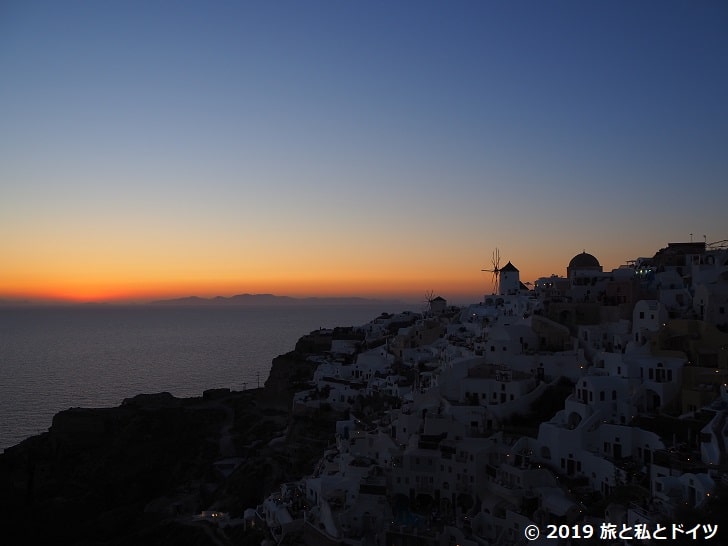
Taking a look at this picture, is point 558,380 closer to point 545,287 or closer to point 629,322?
point 629,322

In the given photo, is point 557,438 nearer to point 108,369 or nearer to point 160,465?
point 160,465

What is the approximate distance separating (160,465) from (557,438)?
1269 inches

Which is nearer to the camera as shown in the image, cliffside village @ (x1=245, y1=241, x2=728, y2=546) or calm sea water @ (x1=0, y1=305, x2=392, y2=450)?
cliffside village @ (x1=245, y1=241, x2=728, y2=546)

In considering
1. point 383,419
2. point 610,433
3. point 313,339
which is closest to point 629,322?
point 610,433

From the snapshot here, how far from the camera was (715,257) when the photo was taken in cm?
3381

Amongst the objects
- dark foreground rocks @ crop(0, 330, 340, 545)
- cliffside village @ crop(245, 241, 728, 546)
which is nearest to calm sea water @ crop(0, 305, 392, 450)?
dark foreground rocks @ crop(0, 330, 340, 545)

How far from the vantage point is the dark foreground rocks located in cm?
3512

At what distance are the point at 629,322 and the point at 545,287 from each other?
34.7ft

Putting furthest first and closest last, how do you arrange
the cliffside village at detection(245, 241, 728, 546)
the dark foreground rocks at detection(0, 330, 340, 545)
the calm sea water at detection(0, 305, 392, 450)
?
1. the calm sea water at detection(0, 305, 392, 450)
2. the dark foreground rocks at detection(0, 330, 340, 545)
3. the cliffside village at detection(245, 241, 728, 546)

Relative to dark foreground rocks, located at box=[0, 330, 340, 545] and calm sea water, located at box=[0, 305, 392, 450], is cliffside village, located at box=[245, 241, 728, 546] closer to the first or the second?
dark foreground rocks, located at box=[0, 330, 340, 545]

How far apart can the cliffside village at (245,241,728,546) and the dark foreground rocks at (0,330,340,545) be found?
4949mm

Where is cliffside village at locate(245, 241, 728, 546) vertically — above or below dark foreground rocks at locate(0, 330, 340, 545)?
above

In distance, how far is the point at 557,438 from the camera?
2327 centimetres

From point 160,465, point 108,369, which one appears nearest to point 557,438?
point 160,465
